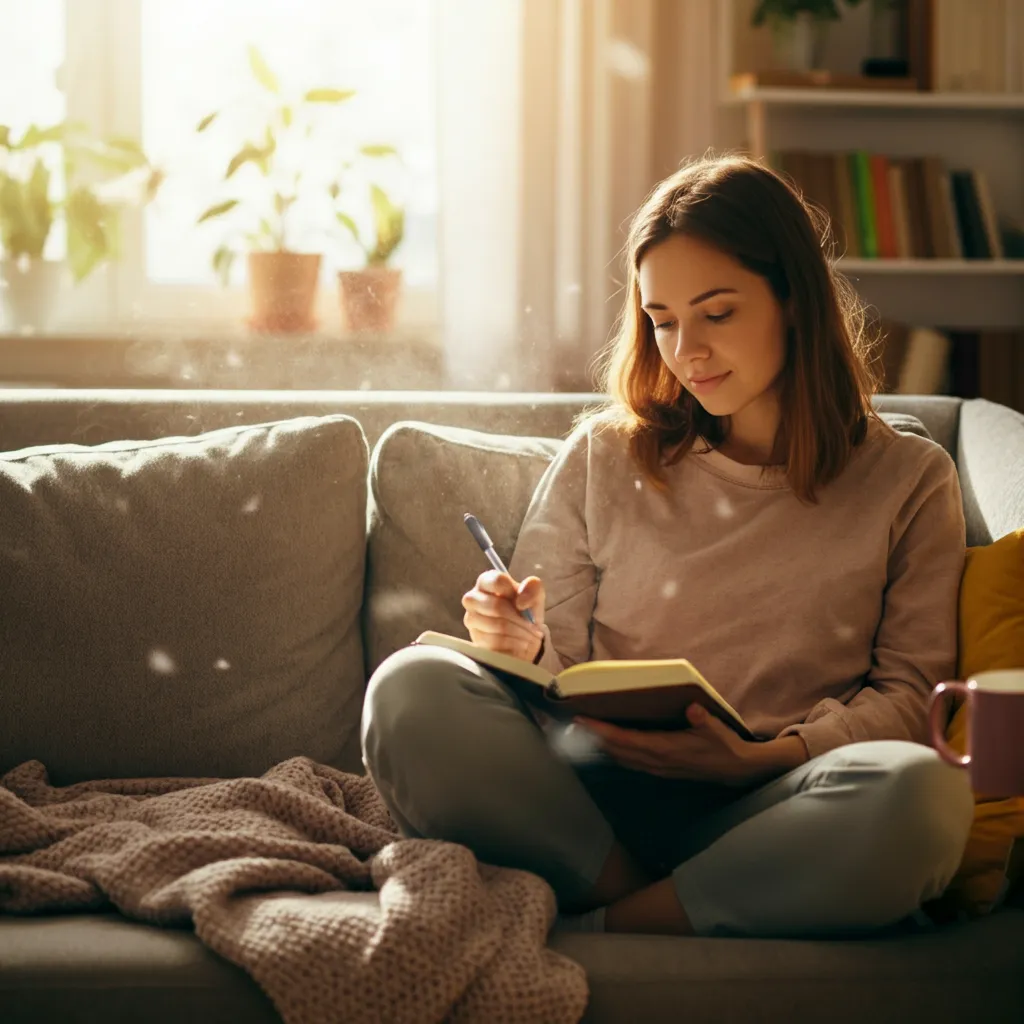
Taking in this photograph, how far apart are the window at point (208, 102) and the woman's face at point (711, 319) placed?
55.2 inches

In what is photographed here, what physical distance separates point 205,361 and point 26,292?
37cm

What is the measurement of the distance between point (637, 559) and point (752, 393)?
8.9 inches

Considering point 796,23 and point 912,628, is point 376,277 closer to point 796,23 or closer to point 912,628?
point 796,23

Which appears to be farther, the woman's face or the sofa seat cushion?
the woman's face

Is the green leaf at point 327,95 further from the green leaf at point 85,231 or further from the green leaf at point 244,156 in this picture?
the green leaf at point 85,231

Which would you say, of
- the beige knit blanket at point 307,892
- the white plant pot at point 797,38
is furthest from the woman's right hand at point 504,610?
the white plant pot at point 797,38

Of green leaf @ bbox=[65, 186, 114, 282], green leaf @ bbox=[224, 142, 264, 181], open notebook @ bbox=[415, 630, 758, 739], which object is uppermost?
green leaf @ bbox=[224, 142, 264, 181]

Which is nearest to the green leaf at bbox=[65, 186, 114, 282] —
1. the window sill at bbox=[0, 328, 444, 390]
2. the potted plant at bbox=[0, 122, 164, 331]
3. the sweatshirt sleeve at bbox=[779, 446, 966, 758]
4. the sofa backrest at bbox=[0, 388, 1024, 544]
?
the potted plant at bbox=[0, 122, 164, 331]

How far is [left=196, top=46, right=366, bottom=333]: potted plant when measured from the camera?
2.70 metres

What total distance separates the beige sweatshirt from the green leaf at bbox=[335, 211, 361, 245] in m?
1.34

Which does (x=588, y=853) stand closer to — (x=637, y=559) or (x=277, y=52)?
(x=637, y=559)

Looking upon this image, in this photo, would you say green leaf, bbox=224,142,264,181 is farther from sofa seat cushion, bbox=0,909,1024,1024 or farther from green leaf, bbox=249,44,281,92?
sofa seat cushion, bbox=0,909,1024,1024

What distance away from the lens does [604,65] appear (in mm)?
2695

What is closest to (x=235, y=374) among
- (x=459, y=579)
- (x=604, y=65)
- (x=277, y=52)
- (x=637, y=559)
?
(x=277, y=52)
